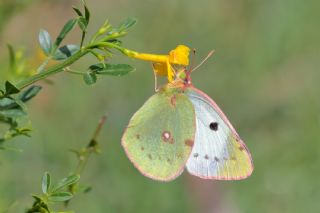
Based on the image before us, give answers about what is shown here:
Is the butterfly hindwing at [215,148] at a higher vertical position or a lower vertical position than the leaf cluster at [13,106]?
higher

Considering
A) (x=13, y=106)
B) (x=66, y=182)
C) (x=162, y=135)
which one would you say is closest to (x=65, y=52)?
(x=13, y=106)

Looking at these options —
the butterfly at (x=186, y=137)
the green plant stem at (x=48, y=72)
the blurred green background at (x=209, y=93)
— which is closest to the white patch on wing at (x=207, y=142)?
the butterfly at (x=186, y=137)

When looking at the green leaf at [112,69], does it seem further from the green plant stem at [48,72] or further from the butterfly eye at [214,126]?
the butterfly eye at [214,126]

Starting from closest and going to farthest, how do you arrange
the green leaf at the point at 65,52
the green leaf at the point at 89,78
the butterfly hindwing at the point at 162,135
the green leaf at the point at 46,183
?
the green leaf at the point at 89,78 < the green leaf at the point at 46,183 < the green leaf at the point at 65,52 < the butterfly hindwing at the point at 162,135

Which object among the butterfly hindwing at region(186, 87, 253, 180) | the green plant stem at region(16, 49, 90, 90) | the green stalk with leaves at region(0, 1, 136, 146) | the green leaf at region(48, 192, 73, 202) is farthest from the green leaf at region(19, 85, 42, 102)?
the butterfly hindwing at region(186, 87, 253, 180)

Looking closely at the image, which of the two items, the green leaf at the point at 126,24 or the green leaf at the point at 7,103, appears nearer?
the green leaf at the point at 7,103

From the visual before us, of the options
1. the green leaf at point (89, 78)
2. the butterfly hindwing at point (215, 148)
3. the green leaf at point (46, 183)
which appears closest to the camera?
the green leaf at point (89, 78)

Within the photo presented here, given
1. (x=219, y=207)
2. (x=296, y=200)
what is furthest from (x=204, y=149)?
(x=296, y=200)

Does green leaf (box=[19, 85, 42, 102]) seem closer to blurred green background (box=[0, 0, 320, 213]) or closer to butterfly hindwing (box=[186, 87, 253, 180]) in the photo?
butterfly hindwing (box=[186, 87, 253, 180])
